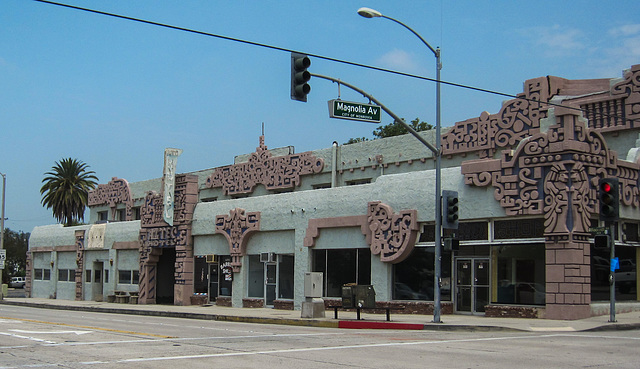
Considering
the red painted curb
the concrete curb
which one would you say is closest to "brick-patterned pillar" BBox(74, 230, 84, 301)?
the concrete curb

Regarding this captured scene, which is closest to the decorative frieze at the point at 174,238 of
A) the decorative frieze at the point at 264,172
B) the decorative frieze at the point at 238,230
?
the decorative frieze at the point at 264,172

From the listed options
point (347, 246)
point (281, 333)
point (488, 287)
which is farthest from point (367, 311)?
point (281, 333)

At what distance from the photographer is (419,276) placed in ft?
88.0

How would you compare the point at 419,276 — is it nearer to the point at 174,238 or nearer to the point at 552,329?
the point at 552,329

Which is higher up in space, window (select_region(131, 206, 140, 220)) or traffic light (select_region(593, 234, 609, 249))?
window (select_region(131, 206, 140, 220))

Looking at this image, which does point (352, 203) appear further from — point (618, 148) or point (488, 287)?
point (618, 148)

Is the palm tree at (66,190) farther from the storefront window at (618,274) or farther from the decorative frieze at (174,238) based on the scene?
the storefront window at (618,274)

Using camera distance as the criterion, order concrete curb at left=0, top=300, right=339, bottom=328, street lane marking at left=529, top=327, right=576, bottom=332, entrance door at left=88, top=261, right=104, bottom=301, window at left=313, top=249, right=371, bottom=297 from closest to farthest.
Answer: street lane marking at left=529, top=327, right=576, bottom=332 < concrete curb at left=0, top=300, right=339, bottom=328 < window at left=313, top=249, right=371, bottom=297 < entrance door at left=88, top=261, right=104, bottom=301

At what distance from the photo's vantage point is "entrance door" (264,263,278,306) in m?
32.8

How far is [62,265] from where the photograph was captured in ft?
167

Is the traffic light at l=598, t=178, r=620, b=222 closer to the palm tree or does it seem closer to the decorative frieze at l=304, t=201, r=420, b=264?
the decorative frieze at l=304, t=201, r=420, b=264

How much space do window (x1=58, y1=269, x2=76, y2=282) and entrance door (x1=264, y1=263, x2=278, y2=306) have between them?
71.2ft

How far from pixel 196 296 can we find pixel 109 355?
23714mm

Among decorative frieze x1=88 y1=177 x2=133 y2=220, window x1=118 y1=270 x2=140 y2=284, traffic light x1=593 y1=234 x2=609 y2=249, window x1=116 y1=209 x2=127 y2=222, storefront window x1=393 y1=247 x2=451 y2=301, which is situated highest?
decorative frieze x1=88 y1=177 x2=133 y2=220
